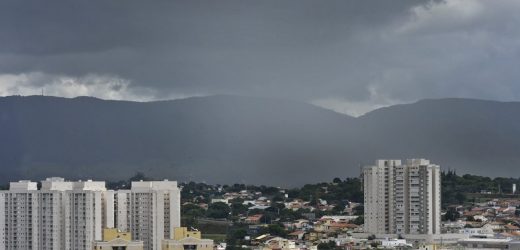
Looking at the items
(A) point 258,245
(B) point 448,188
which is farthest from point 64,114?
(A) point 258,245

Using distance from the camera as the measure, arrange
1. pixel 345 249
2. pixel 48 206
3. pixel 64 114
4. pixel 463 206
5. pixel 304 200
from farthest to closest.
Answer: pixel 64 114 → pixel 304 200 → pixel 463 206 → pixel 345 249 → pixel 48 206

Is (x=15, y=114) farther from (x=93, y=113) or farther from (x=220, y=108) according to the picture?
(x=220, y=108)

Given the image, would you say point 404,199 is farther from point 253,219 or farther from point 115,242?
point 115,242

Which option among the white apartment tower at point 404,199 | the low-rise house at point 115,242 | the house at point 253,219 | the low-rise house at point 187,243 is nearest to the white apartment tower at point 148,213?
the low-rise house at point 187,243

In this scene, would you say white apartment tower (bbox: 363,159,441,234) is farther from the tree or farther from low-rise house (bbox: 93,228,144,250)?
low-rise house (bbox: 93,228,144,250)

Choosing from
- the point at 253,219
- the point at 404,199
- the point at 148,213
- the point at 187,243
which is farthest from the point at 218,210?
the point at 187,243
